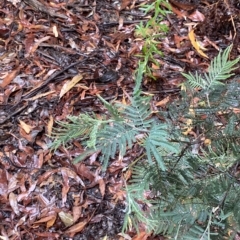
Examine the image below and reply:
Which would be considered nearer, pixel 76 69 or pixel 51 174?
pixel 51 174

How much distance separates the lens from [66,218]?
176cm

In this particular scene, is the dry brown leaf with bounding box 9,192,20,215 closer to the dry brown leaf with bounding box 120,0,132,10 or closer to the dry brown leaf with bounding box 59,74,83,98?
the dry brown leaf with bounding box 59,74,83,98

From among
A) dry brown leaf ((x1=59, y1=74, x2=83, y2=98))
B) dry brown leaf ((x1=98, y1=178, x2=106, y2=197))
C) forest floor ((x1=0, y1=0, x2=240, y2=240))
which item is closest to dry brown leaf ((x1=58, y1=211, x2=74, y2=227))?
→ forest floor ((x1=0, y1=0, x2=240, y2=240))

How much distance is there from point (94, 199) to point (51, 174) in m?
0.24

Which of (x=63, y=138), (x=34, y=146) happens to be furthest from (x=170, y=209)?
(x=34, y=146)

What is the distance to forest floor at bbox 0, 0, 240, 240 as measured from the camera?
70.2 inches

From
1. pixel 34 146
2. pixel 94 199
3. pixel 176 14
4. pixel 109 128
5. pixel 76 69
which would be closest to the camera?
pixel 109 128

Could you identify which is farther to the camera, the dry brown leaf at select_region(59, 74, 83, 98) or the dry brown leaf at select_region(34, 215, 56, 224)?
the dry brown leaf at select_region(59, 74, 83, 98)

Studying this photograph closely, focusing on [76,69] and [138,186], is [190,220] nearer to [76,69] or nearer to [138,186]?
[138,186]

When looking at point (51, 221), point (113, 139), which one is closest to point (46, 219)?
point (51, 221)

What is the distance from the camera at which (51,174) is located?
1.86 m

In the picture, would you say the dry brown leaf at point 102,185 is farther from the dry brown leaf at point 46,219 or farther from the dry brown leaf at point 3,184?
the dry brown leaf at point 3,184

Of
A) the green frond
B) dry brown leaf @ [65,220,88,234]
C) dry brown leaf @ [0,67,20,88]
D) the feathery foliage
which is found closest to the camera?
the green frond

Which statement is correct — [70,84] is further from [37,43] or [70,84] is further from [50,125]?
[37,43]
